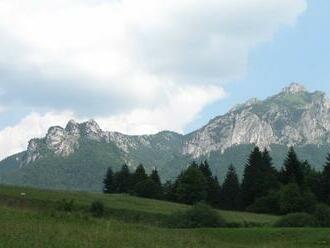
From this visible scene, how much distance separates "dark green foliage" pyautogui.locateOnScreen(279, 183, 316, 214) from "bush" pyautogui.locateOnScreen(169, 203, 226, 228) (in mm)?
36247

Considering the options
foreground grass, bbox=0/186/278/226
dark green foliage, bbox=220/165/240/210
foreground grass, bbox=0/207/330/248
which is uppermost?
dark green foliage, bbox=220/165/240/210

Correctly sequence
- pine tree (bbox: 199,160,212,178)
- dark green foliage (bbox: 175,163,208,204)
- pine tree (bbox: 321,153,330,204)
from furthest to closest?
pine tree (bbox: 199,160,212,178)
dark green foliage (bbox: 175,163,208,204)
pine tree (bbox: 321,153,330,204)

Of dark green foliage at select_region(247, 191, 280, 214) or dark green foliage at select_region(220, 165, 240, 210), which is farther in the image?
dark green foliage at select_region(220, 165, 240, 210)

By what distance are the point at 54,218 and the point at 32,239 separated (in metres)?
11.4

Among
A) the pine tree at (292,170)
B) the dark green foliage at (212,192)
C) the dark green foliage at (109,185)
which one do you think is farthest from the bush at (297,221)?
the dark green foliage at (109,185)

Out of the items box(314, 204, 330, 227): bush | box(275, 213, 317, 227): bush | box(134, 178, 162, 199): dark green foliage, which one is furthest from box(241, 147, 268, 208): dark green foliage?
box(275, 213, 317, 227): bush

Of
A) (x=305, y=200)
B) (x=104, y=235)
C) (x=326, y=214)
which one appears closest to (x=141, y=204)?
(x=305, y=200)

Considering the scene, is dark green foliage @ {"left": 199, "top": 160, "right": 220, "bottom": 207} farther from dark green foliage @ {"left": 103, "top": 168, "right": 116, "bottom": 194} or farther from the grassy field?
the grassy field

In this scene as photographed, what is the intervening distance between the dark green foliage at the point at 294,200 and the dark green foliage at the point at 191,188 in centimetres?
2184

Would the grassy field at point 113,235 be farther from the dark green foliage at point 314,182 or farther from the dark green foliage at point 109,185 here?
the dark green foliage at point 109,185

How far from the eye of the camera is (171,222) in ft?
167

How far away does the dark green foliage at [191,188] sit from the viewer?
107750mm

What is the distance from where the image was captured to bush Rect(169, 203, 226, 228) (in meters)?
50.9

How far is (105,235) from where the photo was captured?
25.0m
